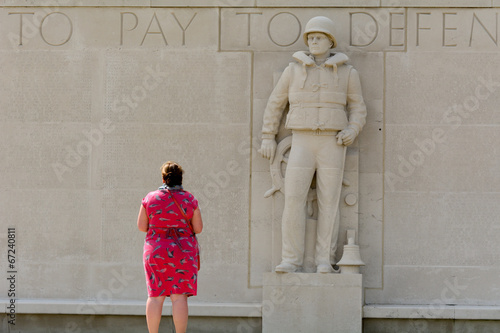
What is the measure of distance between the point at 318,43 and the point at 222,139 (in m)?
1.65

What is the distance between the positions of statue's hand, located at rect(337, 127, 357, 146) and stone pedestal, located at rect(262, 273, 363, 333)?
1.54 m

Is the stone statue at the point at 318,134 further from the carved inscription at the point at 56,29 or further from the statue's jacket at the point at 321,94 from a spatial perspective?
the carved inscription at the point at 56,29

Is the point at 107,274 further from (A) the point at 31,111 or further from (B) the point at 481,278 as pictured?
(B) the point at 481,278

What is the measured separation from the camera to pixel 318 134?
38.7 ft

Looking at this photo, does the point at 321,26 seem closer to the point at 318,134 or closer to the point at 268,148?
the point at 318,134

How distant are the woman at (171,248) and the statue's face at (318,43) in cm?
277

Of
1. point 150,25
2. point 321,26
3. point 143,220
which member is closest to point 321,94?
point 321,26

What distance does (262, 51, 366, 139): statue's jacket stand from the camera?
38.5 ft

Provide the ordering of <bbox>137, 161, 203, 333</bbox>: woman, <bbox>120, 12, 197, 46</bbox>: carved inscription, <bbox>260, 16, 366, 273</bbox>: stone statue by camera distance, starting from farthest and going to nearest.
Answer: <bbox>120, 12, 197, 46</bbox>: carved inscription < <bbox>260, 16, 366, 273</bbox>: stone statue < <bbox>137, 161, 203, 333</bbox>: woman

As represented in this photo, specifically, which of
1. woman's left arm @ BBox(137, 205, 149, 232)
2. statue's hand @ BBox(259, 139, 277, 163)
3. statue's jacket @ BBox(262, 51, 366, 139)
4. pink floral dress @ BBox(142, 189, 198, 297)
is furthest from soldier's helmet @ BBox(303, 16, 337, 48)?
woman's left arm @ BBox(137, 205, 149, 232)

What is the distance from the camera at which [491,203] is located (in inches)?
476

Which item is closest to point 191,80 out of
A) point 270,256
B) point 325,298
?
point 270,256

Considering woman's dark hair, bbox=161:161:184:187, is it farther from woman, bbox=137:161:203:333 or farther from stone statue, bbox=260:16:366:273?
stone statue, bbox=260:16:366:273

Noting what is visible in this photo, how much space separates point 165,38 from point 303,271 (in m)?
3.29
